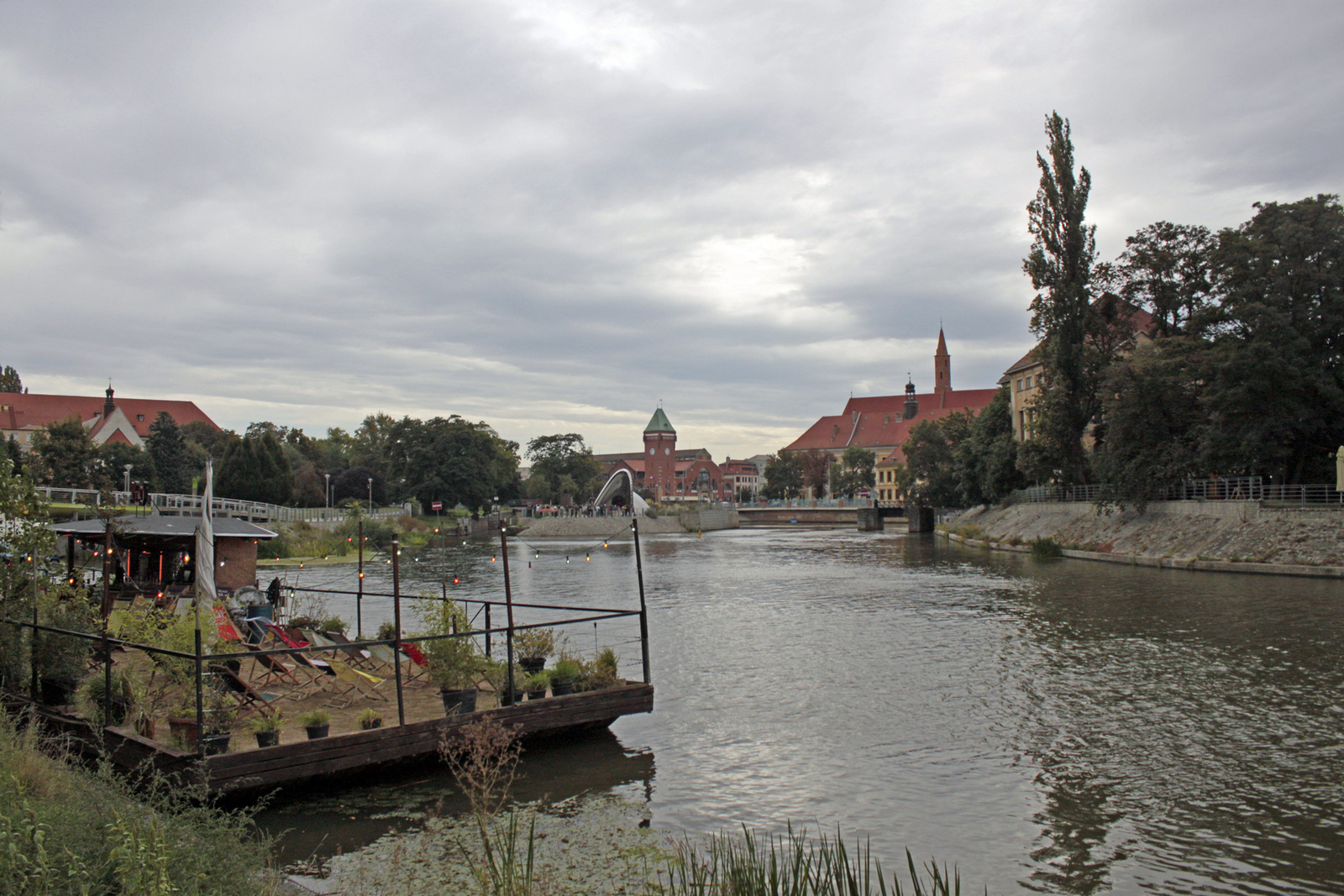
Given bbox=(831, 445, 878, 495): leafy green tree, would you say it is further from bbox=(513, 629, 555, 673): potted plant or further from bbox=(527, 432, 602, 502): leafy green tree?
bbox=(513, 629, 555, 673): potted plant

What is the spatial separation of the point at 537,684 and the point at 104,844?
25.0ft

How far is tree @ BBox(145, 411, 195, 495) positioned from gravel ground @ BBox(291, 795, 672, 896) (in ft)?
301

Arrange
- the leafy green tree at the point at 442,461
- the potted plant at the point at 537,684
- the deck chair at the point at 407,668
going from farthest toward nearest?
the leafy green tree at the point at 442,461
the deck chair at the point at 407,668
the potted plant at the point at 537,684

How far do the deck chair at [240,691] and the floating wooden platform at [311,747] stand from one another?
0.96m

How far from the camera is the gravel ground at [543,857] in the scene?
28.5 feet

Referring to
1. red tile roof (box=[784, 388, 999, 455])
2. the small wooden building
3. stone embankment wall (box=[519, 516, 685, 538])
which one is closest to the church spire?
red tile roof (box=[784, 388, 999, 455])

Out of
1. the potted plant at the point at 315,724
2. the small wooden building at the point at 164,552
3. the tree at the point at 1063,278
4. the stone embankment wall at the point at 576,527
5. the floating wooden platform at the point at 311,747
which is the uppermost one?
the tree at the point at 1063,278

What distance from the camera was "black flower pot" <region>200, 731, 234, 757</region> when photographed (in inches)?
404

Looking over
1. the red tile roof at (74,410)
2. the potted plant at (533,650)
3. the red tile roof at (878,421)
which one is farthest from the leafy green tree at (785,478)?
the potted plant at (533,650)

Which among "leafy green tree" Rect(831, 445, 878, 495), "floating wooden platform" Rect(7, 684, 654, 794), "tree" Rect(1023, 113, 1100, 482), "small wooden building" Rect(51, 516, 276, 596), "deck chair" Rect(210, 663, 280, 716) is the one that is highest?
"tree" Rect(1023, 113, 1100, 482)

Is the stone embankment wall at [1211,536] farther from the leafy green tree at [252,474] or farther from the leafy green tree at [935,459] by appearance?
the leafy green tree at [252,474]

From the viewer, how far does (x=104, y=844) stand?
6.44 m

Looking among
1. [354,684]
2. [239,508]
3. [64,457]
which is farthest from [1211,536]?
[64,457]

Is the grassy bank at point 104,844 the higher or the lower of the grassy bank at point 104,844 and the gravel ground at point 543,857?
the higher
